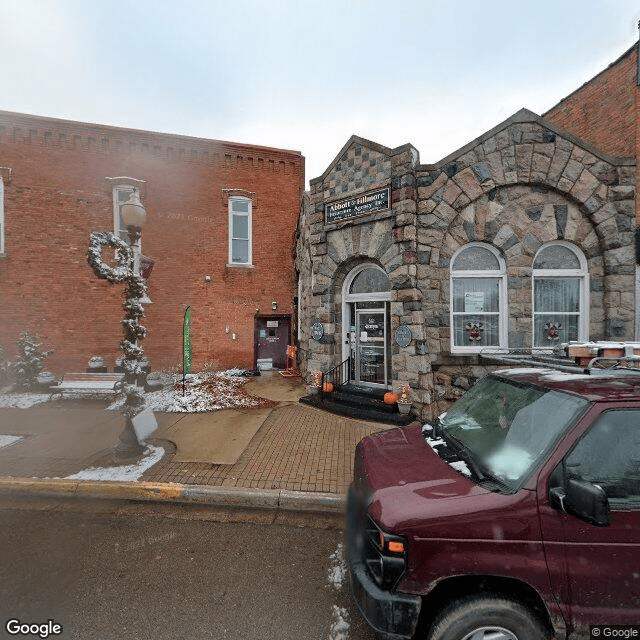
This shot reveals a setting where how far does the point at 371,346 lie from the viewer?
8.06 meters

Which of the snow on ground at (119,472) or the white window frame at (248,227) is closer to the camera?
the snow on ground at (119,472)

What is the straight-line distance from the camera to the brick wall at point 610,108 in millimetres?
6848

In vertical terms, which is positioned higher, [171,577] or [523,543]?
[523,543]

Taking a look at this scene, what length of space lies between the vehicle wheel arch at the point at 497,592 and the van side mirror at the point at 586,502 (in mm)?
539

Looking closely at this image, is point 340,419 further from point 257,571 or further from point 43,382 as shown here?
point 43,382

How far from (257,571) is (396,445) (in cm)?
170

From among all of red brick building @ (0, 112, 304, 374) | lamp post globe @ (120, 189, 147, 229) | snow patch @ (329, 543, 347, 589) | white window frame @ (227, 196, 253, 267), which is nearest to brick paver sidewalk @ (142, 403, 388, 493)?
snow patch @ (329, 543, 347, 589)

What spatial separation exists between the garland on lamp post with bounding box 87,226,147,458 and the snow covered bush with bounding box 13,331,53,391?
6183mm

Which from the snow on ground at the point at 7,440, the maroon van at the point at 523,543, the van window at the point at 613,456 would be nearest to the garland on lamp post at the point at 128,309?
the snow on ground at the point at 7,440

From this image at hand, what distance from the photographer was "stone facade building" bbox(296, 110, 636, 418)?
663 cm

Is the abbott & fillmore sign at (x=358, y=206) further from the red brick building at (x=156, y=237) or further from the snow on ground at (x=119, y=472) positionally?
the snow on ground at (x=119, y=472)

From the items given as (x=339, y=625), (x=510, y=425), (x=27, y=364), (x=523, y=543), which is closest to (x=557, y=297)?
(x=510, y=425)

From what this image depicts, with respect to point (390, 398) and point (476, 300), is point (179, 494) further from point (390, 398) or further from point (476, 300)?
point (476, 300)

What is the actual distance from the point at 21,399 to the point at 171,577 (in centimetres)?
837
